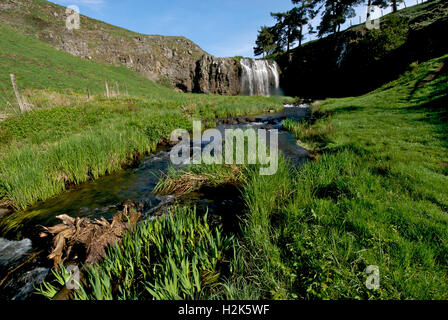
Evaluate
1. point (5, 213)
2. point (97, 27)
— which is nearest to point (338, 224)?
point (5, 213)

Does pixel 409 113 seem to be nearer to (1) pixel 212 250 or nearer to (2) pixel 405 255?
(2) pixel 405 255

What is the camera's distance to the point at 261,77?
46.2 metres

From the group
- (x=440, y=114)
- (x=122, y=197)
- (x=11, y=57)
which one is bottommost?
(x=122, y=197)

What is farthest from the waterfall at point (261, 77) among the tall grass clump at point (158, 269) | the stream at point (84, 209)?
the tall grass clump at point (158, 269)

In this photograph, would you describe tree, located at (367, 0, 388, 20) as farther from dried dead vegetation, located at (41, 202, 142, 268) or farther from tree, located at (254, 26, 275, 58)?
dried dead vegetation, located at (41, 202, 142, 268)

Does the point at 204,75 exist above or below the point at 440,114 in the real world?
above

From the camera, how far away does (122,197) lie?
5652 millimetres

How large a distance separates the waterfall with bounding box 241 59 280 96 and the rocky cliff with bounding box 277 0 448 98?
291 centimetres

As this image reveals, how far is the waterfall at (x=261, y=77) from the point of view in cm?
4584

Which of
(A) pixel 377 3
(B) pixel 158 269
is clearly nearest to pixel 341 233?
(B) pixel 158 269

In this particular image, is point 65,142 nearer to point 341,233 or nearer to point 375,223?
point 341,233

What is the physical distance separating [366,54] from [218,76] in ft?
111

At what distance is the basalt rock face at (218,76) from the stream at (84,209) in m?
45.4
